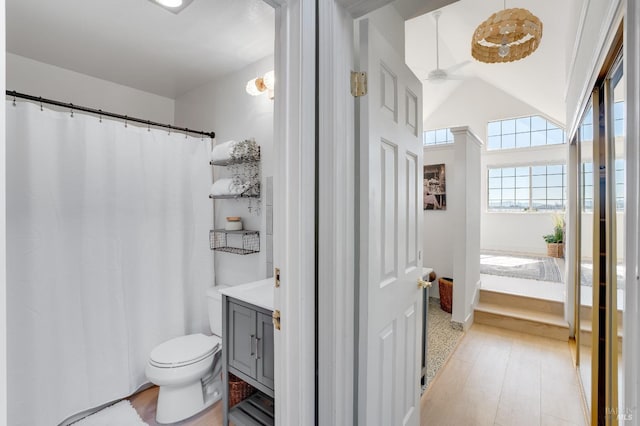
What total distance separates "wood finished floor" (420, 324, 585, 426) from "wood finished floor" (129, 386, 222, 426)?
127 cm

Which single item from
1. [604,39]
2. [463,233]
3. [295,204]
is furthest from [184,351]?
[463,233]

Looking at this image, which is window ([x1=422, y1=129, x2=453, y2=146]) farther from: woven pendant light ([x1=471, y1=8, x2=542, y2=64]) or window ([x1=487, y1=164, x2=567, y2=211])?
woven pendant light ([x1=471, y1=8, x2=542, y2=64])

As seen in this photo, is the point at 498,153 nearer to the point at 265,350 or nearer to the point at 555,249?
the point at 555,249

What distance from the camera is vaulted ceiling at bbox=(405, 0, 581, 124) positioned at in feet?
9.59

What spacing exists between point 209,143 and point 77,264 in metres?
1.27

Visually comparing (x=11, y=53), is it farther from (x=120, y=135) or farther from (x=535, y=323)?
(x=535, y=323)

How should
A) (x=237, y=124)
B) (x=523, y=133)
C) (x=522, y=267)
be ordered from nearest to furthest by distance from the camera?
1. (x=237, y=124)
2. (x=522, y=267)
3. (x=523, y=133)

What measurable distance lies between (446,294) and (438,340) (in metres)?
0.74

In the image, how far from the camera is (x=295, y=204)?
38.0 inches

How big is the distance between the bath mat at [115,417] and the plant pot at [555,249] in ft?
22.4

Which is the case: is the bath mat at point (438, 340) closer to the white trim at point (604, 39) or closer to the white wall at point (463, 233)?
the white wall at point (463, 233)

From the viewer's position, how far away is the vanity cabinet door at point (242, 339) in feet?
5.04

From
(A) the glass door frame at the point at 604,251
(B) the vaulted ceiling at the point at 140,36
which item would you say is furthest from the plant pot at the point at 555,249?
(B) the vaulted ceiling at the point at 140,36

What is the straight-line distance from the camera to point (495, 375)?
225 cm
